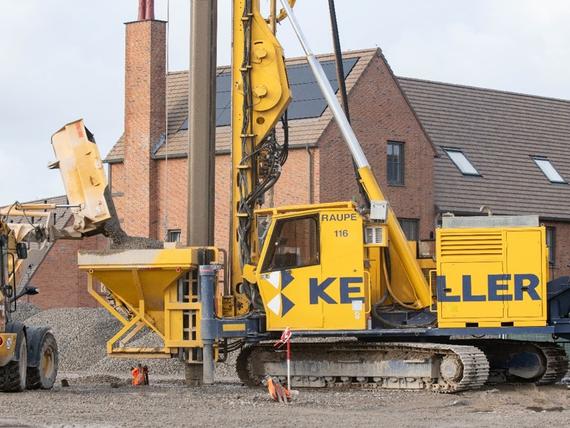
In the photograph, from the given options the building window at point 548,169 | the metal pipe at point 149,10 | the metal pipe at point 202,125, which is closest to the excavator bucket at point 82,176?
the metal pipe at point 202,125

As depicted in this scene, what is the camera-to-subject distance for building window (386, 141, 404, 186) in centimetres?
5159

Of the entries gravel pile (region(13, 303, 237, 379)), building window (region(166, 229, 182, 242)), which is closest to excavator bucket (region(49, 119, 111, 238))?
gravel pile (region(13, 303, 237, 379))

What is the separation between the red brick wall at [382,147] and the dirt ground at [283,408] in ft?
77.9

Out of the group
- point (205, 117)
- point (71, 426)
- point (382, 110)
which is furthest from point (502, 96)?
point (71, 426)

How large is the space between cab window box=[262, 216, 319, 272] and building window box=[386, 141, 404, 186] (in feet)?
89.8

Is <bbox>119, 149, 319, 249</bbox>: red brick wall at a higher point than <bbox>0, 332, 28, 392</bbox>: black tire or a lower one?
higher

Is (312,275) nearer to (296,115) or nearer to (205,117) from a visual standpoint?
(205,117)

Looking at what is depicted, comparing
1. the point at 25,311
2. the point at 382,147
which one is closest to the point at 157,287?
the point at 382,147

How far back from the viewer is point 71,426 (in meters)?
17.7

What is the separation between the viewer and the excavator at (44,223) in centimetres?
2459

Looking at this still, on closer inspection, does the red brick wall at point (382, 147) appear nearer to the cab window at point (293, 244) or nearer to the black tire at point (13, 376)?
the cab window at point (293, 244)

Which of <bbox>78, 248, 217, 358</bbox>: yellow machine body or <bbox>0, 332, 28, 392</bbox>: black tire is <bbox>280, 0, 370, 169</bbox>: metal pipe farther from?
<bbox>0, 332, 28, 392</bbox>: black tire

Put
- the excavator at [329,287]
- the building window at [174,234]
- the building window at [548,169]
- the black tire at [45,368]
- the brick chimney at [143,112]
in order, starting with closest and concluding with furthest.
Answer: the excavator at [329,287], the black tire at [45,368], the building window at [174,234], the brick chimney at [143,112], the building window at [548,169]

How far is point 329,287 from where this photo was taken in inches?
938
